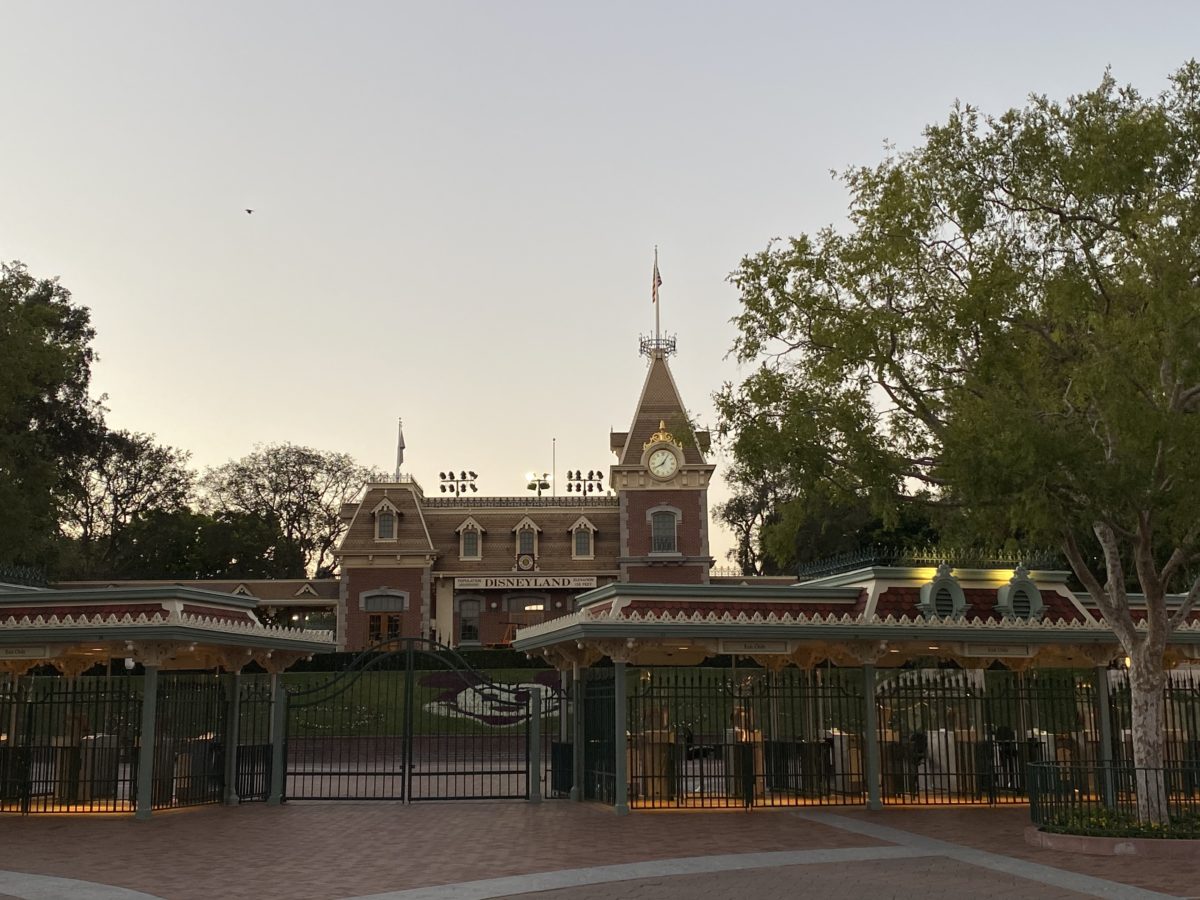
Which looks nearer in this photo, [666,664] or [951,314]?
[951,314]

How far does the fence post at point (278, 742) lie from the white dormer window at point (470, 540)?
33.6 meters

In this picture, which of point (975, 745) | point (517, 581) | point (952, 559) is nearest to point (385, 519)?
point (517, 581)

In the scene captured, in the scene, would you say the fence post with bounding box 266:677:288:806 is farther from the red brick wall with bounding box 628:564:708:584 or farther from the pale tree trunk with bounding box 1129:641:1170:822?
the red brick wall with bounding box 628:564:708:584

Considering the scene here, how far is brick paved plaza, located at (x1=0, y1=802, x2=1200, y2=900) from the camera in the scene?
12.3 m

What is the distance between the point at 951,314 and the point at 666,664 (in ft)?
30.5

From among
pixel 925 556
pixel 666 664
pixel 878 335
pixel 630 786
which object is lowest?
pixel 630 786

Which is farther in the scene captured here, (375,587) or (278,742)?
(375,587)

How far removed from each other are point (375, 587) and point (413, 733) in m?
21.7

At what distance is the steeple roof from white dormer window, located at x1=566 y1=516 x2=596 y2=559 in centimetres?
343

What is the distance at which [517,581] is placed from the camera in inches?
2143

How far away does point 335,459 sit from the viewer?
75.8 metres

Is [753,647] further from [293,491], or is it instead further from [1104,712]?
[293,491]

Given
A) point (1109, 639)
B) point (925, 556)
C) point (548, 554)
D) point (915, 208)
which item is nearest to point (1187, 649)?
point (1109, 639)

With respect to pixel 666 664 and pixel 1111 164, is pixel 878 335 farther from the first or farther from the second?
pixel 666 664
